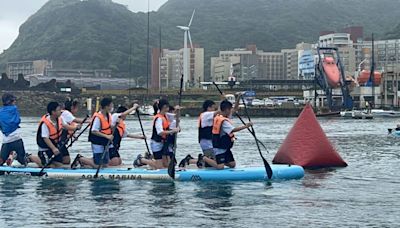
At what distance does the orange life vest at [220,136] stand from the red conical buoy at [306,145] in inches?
243

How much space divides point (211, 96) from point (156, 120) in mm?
132477

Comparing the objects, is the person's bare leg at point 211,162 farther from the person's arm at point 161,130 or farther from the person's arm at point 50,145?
the person's arm at point 50,145

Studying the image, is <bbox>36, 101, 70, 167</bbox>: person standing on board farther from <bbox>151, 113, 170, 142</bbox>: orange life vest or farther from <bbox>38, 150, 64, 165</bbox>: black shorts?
<bbox>151, 113, 170, 142</bbox>: orange life vest

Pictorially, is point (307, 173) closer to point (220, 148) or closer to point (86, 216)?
point (220, 148)

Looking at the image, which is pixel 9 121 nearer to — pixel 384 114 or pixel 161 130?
pixel 161 130

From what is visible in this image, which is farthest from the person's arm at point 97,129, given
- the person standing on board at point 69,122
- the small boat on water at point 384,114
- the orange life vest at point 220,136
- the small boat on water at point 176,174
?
the small boat on water at point 384,114

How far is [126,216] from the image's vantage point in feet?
53.6

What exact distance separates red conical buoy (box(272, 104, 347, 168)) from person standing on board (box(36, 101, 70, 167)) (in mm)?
8583

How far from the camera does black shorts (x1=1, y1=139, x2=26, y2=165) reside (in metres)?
22.4

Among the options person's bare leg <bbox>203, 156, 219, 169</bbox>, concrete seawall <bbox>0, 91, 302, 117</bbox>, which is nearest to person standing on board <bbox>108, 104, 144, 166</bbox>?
person's bare leg <bbox>203, 156, 219, 169</bbox>

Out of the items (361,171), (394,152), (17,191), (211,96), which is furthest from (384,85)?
(17,191)

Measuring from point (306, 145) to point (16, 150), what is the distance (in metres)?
10.0

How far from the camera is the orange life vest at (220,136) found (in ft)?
67.7

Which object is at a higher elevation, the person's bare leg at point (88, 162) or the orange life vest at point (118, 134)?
the orange life vest at point (118, 134)
